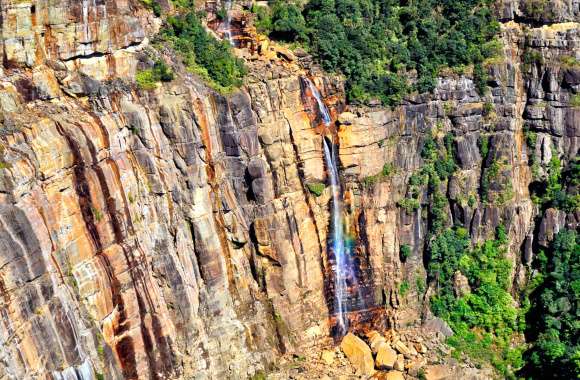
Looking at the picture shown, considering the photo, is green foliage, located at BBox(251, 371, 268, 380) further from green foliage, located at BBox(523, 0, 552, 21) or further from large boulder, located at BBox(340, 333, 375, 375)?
green foliage, located at BBox(523, 0, 552, 21)

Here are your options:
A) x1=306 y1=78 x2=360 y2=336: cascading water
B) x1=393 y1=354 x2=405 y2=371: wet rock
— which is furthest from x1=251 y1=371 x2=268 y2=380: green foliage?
x1=393 y1=354 x2=405 y2=371: wet rock

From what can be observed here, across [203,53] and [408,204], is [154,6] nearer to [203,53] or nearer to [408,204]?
[203,53]

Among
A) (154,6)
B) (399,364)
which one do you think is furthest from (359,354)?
(154,6)

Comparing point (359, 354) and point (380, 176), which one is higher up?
point (380, 176)

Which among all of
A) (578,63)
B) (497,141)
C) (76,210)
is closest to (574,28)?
(578,63)

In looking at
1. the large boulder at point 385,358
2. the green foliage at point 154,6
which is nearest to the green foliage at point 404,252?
the large boulder at point 385,358

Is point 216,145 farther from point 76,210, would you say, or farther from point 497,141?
point 497,141
